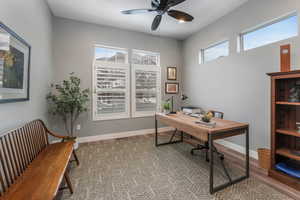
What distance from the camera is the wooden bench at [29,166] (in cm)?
110

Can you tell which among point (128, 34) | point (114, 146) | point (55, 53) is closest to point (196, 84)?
point (128, 34)

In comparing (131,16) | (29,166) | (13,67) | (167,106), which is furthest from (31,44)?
(167,106)

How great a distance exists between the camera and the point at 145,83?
4.14 meters

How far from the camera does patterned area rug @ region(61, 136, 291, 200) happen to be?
166 cm

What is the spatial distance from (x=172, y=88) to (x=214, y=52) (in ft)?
5.18

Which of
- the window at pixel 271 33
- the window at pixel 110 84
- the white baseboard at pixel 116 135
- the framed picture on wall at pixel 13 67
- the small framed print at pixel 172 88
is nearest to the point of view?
the framed picture on wall at pixel 13 67

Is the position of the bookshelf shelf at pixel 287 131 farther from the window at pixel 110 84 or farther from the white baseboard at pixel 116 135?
the window at pixel 110 84

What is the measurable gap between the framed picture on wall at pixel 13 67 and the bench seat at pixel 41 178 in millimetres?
764

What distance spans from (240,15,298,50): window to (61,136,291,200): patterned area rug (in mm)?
2329

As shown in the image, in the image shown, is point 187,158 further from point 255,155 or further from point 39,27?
point 39,27

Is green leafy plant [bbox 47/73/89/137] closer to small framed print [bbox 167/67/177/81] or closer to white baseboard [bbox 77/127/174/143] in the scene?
white baseboard [bbox 77/127/174/143]

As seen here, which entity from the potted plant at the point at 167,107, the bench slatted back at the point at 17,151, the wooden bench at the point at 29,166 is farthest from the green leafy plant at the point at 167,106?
the bench slatted back at the point at 17,151

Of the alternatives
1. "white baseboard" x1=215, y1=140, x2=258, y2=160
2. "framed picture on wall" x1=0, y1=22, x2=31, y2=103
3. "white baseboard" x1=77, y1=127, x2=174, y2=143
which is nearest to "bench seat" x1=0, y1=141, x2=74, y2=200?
"framed picture on wall" x1=0, y1=22, x2=31, y2=103

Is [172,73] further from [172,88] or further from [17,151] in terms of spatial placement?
[17,151]
